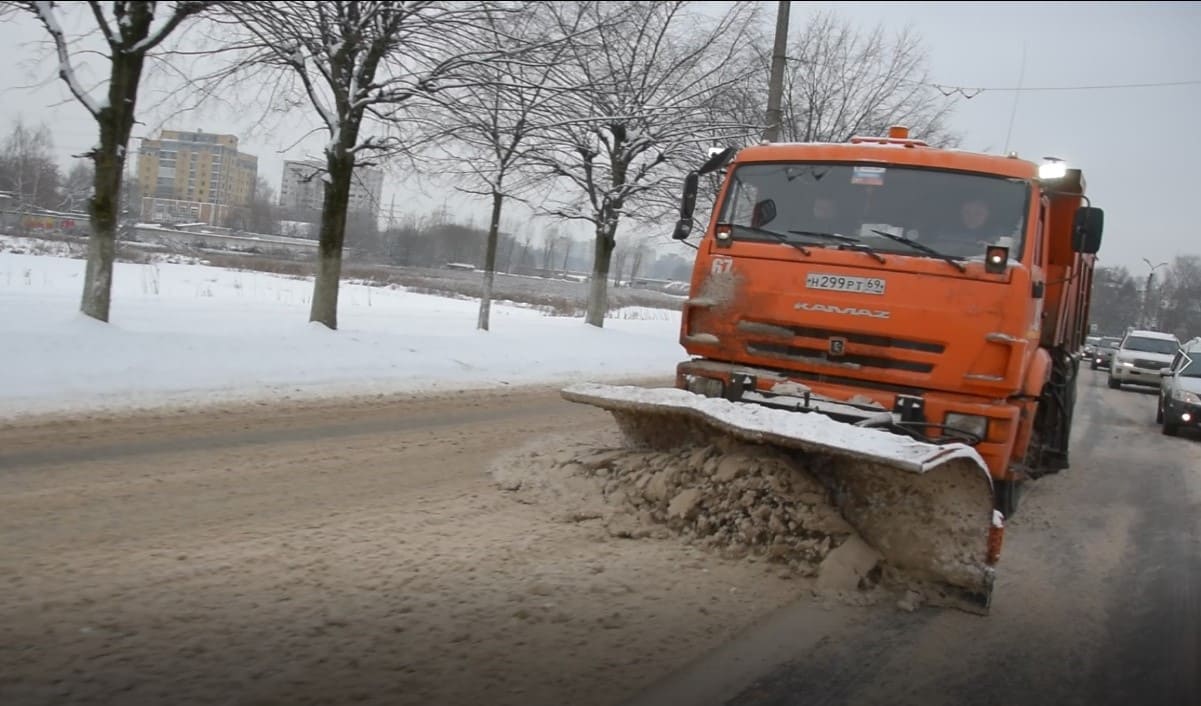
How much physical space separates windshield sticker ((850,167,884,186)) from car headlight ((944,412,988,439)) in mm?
1791

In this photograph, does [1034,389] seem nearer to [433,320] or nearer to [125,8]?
[125,8]

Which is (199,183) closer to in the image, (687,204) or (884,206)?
(687,204)

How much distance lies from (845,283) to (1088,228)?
7.30ft

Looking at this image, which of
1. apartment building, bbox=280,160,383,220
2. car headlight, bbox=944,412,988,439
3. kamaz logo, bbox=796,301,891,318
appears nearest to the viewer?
car headlight, bbox=944,412,988,439

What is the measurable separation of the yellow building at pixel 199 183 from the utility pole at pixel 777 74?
12.1 metres

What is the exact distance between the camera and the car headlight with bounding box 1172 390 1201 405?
14773mm

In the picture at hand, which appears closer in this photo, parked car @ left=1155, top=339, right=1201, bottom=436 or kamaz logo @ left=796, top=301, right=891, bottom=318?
kamaz logo @ left=796, top=301, right=891, bottom=318

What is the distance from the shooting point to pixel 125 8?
11391 mm

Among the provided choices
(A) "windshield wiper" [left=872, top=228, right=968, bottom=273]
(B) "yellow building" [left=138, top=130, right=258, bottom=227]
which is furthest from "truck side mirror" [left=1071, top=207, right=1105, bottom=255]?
(B) "yellow building" [left=138, top=130, right=258, bottom=227]

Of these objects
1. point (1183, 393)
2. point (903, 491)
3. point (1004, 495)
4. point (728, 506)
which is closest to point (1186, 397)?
point (1183, 393)

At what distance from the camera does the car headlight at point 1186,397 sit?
1477cm

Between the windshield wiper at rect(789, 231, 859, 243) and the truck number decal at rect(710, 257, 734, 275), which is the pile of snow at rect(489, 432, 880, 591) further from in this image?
the windshield wiper at rect(789, 231, 859, 243)

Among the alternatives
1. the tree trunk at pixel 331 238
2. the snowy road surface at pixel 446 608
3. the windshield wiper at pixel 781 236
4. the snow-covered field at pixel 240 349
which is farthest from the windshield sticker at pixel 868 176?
the tree trunk at pixel 331 238

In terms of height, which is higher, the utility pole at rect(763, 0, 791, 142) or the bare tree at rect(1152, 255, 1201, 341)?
the utility pole at rect(763, 0, 791, 142)
